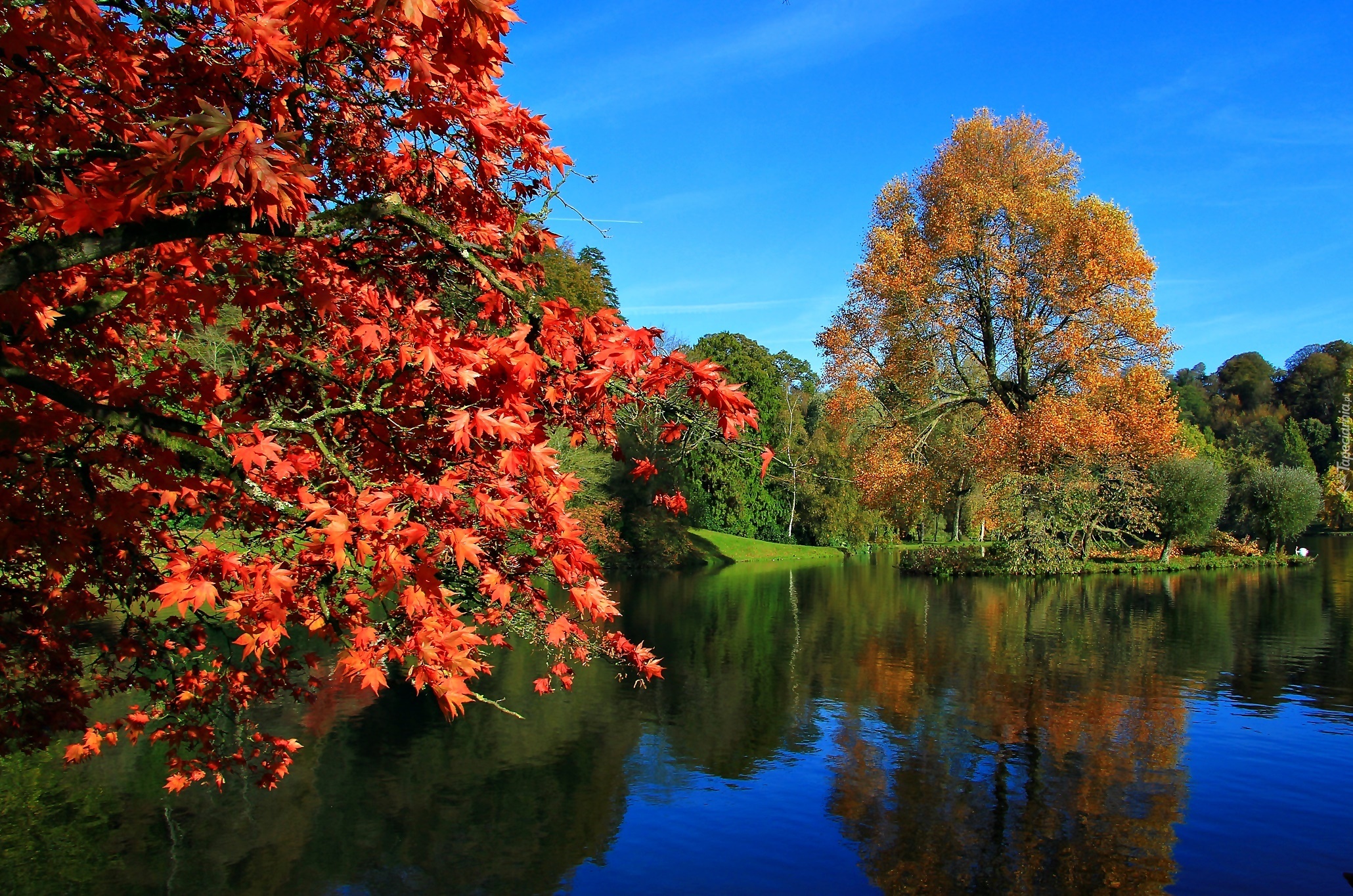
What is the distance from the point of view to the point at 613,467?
42031 millimetres

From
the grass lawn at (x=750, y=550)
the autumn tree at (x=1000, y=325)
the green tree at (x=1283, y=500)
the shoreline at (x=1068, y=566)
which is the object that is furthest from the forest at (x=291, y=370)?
the green tree at (x=1283, y=500)

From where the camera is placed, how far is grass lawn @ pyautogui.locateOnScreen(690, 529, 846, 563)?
48.8m

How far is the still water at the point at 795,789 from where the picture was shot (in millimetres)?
8445

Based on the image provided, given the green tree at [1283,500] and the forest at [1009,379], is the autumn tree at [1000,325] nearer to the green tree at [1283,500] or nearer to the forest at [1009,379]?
the forest at [1009,379]

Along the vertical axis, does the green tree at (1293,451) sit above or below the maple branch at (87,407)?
above

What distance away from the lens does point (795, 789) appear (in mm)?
10727

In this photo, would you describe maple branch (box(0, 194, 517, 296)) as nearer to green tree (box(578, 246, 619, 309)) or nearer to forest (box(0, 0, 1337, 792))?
forest (box(0, 0, 1337, 792))

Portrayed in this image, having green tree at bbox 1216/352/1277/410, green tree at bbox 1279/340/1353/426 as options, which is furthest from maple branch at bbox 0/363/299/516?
green tree at bbox 1216/352/1277/410

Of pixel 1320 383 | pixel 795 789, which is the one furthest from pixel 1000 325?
pixel 1320 383

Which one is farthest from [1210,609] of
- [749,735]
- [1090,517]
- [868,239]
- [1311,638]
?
[749,735]

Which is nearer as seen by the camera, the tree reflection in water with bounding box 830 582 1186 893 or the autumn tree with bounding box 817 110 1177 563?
the tree reflection in water with bounding box 830 582 1186 893

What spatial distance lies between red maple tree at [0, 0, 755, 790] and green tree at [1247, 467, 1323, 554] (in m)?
43.5

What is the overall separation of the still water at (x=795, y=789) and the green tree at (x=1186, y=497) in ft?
57.5

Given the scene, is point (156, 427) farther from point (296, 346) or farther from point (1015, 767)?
point (1015, 767)
